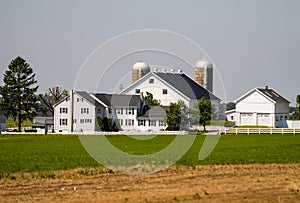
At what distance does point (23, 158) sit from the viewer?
3328 cm

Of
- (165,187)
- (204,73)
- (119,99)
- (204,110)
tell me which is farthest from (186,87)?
(165,187)

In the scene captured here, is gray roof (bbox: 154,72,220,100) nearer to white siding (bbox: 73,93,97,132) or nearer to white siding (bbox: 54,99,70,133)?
white siding (bbox: 73,93,97,132)

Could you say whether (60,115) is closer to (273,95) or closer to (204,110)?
(204,110)

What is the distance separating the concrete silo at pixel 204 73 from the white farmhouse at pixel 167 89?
7657 millimetres

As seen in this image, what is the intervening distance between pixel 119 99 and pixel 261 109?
61.8 ft

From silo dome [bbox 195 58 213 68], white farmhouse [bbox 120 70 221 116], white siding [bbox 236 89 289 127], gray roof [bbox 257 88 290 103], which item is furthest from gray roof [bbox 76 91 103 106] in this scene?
silo dome [bbox 195 58 213 68]

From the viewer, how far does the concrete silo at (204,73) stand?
110m

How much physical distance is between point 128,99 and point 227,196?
73042 millimetres

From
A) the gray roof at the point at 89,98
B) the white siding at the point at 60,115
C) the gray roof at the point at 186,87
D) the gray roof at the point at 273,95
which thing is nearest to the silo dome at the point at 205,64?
the gray roof at the point at 186,87

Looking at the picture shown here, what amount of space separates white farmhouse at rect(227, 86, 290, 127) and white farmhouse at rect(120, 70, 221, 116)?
3391 mm

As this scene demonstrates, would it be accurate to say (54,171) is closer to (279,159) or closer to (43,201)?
(43,201)

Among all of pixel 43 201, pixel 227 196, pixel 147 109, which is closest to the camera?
pixel 43 201

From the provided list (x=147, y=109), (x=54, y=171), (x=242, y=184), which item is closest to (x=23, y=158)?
(x=54, y=171)

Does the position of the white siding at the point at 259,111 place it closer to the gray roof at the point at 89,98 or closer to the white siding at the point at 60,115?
the gray roof at the point at 89,98
